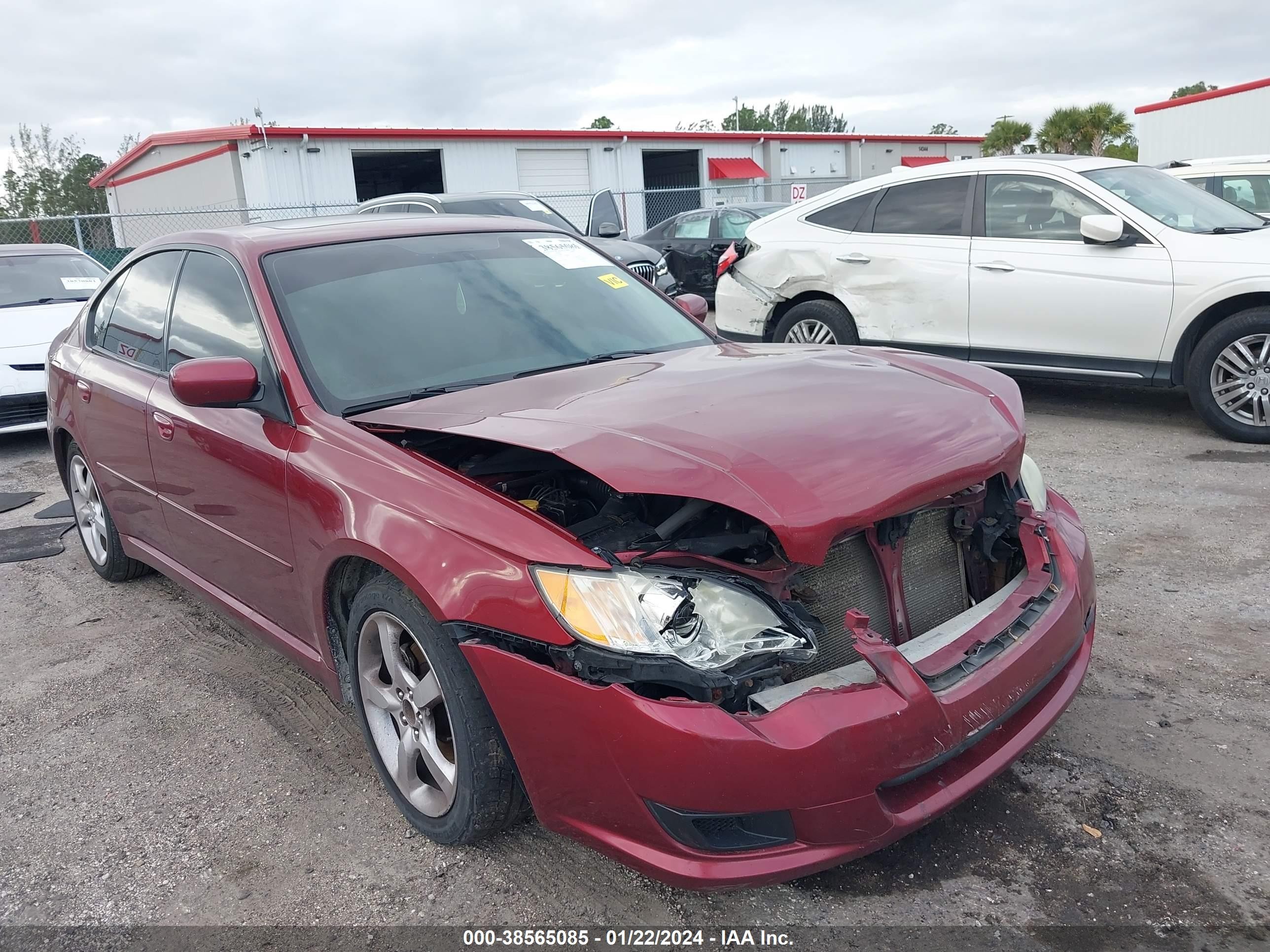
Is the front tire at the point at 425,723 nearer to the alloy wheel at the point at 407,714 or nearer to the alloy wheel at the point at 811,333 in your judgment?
the alloy wheel at the point at 407,714

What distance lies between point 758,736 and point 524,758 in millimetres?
576

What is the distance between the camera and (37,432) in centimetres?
862

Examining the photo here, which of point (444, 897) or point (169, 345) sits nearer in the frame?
point (444, 897)

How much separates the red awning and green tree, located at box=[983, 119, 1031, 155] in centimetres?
749

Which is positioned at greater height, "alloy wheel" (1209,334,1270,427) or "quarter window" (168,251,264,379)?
"quarter window" (168,251,264,379)

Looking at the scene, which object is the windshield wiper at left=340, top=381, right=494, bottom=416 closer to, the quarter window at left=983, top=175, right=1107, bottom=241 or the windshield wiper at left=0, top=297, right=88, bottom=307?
the quarter window at left=983, top=175, right=1107, bottom=241

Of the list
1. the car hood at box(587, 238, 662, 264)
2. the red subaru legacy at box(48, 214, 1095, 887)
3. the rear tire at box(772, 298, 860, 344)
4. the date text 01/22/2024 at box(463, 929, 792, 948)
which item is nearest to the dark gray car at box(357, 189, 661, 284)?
the car hood at box(587, 238, 662, 264)

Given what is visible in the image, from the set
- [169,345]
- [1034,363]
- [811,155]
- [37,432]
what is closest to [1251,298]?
[1034,363]

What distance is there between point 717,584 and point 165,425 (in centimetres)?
231

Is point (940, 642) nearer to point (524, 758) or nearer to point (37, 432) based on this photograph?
point (524, 758)

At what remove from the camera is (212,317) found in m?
3.47

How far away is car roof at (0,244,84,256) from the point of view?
363 inches

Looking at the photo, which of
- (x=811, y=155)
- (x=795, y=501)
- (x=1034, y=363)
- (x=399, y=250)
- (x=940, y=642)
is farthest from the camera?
(x=811, y=155)

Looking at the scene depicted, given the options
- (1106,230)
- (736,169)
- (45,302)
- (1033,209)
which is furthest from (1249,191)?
(736,169)
